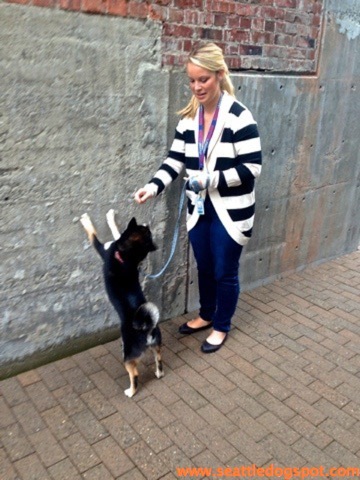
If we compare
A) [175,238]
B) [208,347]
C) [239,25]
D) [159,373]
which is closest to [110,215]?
[175,238]

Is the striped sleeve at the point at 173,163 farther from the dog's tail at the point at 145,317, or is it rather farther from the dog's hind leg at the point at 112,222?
the dog's tail at the point at 145,317

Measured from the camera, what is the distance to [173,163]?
3309 mm

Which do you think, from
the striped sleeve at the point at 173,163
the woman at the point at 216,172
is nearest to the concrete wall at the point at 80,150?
the striped sleeve at the point at 173,163

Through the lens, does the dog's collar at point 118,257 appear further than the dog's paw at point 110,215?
No

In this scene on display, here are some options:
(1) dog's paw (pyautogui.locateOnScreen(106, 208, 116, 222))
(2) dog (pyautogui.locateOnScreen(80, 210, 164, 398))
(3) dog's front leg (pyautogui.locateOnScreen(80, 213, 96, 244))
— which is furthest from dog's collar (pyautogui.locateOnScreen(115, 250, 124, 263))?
(1) dog's paw (pyautogui.locateOnScreen(106, 208, 116, 222))

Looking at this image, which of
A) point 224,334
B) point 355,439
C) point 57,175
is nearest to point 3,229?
point 57,175

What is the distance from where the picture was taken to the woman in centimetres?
297

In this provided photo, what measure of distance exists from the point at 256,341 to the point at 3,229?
87.1 inches

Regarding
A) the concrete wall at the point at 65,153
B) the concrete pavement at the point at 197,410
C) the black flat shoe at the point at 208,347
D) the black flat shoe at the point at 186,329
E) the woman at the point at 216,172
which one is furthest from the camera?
the black flat shoe at the point at 186,329

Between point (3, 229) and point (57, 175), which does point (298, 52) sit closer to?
point (57, 175)

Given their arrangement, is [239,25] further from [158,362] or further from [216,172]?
[158,362]

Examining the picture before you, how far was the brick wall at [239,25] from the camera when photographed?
9.91 feet

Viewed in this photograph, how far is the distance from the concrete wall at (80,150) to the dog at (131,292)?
466 millimetres

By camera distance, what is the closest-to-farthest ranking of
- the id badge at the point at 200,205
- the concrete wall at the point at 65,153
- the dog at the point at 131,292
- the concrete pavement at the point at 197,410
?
1. the concrete pavement at the point at 197,410
2. the concrete wall at the point at 65,153
3. the dog at the point at 131,292
4. the id badge at the point at 200,205
